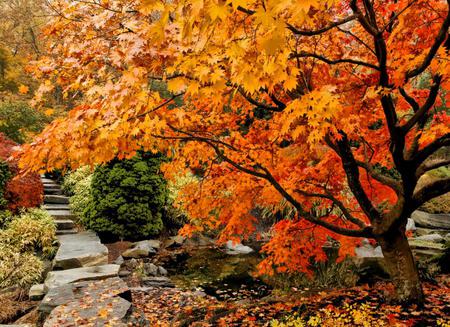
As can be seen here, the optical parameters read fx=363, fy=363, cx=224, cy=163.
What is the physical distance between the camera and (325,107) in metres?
3.36

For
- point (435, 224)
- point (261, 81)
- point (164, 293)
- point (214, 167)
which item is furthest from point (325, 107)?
point (435, 224)

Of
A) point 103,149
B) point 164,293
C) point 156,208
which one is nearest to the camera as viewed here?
point 103,149

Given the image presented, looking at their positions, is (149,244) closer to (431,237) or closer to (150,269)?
(150,269)

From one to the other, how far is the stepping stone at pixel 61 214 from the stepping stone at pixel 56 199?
1.17 metres

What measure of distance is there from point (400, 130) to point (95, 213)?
8.52m

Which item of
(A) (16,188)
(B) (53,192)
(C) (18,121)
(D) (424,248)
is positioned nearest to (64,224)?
(A) (16,188)

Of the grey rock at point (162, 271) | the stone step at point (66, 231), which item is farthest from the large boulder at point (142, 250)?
the stone step at point (66, 231)

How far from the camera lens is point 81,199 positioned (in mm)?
11008

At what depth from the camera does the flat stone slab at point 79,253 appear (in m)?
7.26

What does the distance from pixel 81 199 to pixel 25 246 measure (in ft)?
10.7

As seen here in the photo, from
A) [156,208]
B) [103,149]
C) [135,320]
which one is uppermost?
[103,149]

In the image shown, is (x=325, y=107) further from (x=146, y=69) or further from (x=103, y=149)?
(x=103, y=149)

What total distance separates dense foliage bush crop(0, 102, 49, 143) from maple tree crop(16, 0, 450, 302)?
397 inches

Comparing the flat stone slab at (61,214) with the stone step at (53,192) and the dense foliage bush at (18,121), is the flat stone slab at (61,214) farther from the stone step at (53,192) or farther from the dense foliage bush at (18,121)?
the dense foliage bush at (18,121)
